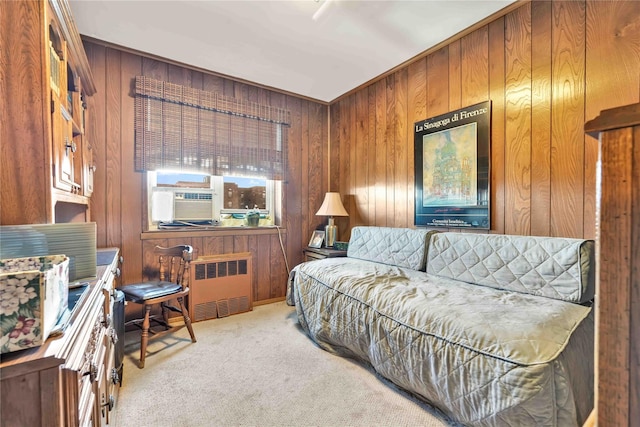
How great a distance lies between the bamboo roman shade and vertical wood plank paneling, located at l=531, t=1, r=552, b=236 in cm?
242

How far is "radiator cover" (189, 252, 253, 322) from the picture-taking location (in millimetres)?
2688

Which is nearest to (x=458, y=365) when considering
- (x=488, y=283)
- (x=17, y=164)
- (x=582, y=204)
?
(x=488, y=283)

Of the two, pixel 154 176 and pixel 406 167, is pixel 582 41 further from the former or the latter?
pixel 154 176

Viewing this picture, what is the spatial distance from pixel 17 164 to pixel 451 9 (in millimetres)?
2581

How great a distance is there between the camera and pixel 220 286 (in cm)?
281

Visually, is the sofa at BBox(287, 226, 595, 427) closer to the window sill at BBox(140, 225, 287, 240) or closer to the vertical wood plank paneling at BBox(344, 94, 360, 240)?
the window sill at BBox(140, 225, 287, 240)

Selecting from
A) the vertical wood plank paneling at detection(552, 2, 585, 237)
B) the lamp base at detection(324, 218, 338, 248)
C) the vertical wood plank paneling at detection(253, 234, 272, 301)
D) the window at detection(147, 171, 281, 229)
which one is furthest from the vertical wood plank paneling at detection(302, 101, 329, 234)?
the vertical wood plank paneling at detection(552, 2, 585, 237)

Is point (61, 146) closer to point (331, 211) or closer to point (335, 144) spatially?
point (331, 211)

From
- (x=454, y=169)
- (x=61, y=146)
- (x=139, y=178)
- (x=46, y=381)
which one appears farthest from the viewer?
(x=139, y=178)

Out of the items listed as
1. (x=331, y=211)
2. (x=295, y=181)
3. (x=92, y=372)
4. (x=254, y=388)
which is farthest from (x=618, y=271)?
(x=295, y=181)

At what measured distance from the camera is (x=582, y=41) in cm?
165

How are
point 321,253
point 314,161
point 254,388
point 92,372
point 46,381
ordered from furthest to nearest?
point 314,161 < point 321,253 < point 254,388 < point 92,372 < point 46,381

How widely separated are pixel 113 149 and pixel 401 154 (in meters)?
2.70

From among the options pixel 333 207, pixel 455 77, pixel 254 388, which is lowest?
pixel 254 388
